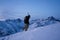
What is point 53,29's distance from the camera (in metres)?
1.91

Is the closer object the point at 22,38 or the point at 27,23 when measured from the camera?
the point at 22,38

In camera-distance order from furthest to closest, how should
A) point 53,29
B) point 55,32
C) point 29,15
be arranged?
point 29,15
point 53,29
point 55,32

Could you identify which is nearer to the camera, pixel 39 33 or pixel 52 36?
pixel 52 36

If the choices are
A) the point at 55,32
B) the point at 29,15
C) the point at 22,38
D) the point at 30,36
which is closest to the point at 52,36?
the point at 55,32

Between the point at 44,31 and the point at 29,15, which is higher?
the point at 29,15

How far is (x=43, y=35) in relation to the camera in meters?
1.75

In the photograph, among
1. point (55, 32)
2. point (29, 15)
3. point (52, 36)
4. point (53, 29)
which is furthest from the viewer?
point (29, 15)

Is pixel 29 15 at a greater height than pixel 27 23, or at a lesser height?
greater

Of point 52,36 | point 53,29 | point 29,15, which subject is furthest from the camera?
point 29,15

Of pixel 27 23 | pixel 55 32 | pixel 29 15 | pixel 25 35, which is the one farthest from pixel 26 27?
pixel 55 32

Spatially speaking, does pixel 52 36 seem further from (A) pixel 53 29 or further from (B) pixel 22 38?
(B) pixel 22 38

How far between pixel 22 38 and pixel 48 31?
1.40 ft

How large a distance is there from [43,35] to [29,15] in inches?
25.3

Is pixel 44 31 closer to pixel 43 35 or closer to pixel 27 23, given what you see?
pixel 43 35
